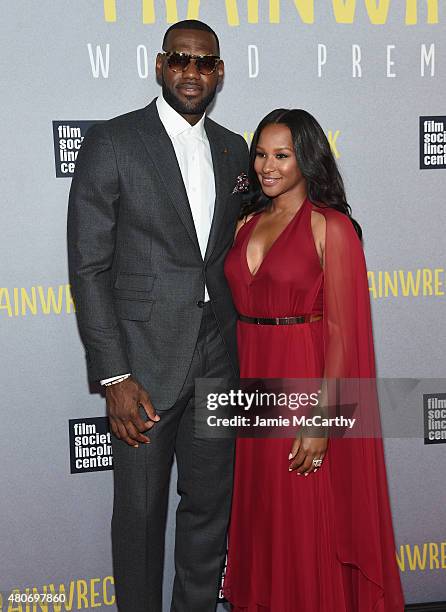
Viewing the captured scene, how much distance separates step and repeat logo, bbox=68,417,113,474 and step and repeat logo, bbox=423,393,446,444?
3.47 ft

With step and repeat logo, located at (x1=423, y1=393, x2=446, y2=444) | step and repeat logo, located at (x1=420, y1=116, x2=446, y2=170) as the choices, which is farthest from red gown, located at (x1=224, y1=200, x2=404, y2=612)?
step and repeat logo, located at (x1=420, y1=116, x2=446, y2=170)

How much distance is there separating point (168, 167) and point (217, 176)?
0.15 metres

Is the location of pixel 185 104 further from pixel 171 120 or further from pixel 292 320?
pixel 292 320

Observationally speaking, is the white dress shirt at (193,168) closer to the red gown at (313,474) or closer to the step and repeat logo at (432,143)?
the red gown at (313,474)

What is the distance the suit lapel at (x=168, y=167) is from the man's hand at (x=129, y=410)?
0.38 meters

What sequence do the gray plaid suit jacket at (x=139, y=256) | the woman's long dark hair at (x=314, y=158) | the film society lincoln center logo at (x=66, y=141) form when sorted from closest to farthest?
the gray plaid suit jacket at (x=139, y=256) → the woman's long dark hair at (x=314, y=158) → the film society lincoln center logo at (x=66, y=141)

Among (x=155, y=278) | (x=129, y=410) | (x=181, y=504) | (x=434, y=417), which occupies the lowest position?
(x=181, y=504)

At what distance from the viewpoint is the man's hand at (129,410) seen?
6.21ft

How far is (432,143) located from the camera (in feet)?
8.13

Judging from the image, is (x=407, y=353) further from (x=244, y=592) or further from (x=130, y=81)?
(x=130, y=81)

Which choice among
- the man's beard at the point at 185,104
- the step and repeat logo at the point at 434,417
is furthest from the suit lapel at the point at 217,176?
the step and repeat logo at the point at 434,417

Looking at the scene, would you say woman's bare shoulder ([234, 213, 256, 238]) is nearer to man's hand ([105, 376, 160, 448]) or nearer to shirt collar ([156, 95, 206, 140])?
shirt collar ([156, 95, 206, 140])

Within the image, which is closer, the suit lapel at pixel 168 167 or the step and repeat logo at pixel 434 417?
the suit lapel at pixel 168 167

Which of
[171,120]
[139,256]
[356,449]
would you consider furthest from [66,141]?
[356,449]
